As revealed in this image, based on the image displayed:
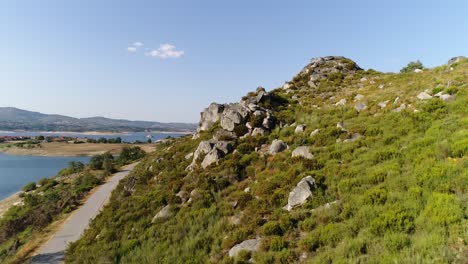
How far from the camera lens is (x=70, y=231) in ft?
77.2

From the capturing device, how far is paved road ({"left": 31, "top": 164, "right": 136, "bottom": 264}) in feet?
61.3

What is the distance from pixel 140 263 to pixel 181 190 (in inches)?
256

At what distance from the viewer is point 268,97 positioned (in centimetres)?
2711

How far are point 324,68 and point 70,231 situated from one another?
108 feet

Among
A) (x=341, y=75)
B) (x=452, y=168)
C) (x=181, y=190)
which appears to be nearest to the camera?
(x=452, y=168)

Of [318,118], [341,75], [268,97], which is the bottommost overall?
[318,118]

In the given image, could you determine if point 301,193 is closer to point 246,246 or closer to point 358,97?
point 246,246

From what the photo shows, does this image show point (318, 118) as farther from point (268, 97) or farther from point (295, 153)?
point (268, 97)

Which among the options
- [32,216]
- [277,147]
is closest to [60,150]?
[32,216]

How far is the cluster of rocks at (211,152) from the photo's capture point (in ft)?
62.6

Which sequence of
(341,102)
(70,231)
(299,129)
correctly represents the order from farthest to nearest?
(70,231), (341,102), (299,129)

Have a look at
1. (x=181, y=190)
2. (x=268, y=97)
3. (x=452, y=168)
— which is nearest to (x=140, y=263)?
(x=181, y=190)

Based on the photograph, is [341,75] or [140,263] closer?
[140,263]

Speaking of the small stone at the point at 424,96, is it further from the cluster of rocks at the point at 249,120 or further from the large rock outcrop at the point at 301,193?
the large rock outcrop at the point at 301,193
